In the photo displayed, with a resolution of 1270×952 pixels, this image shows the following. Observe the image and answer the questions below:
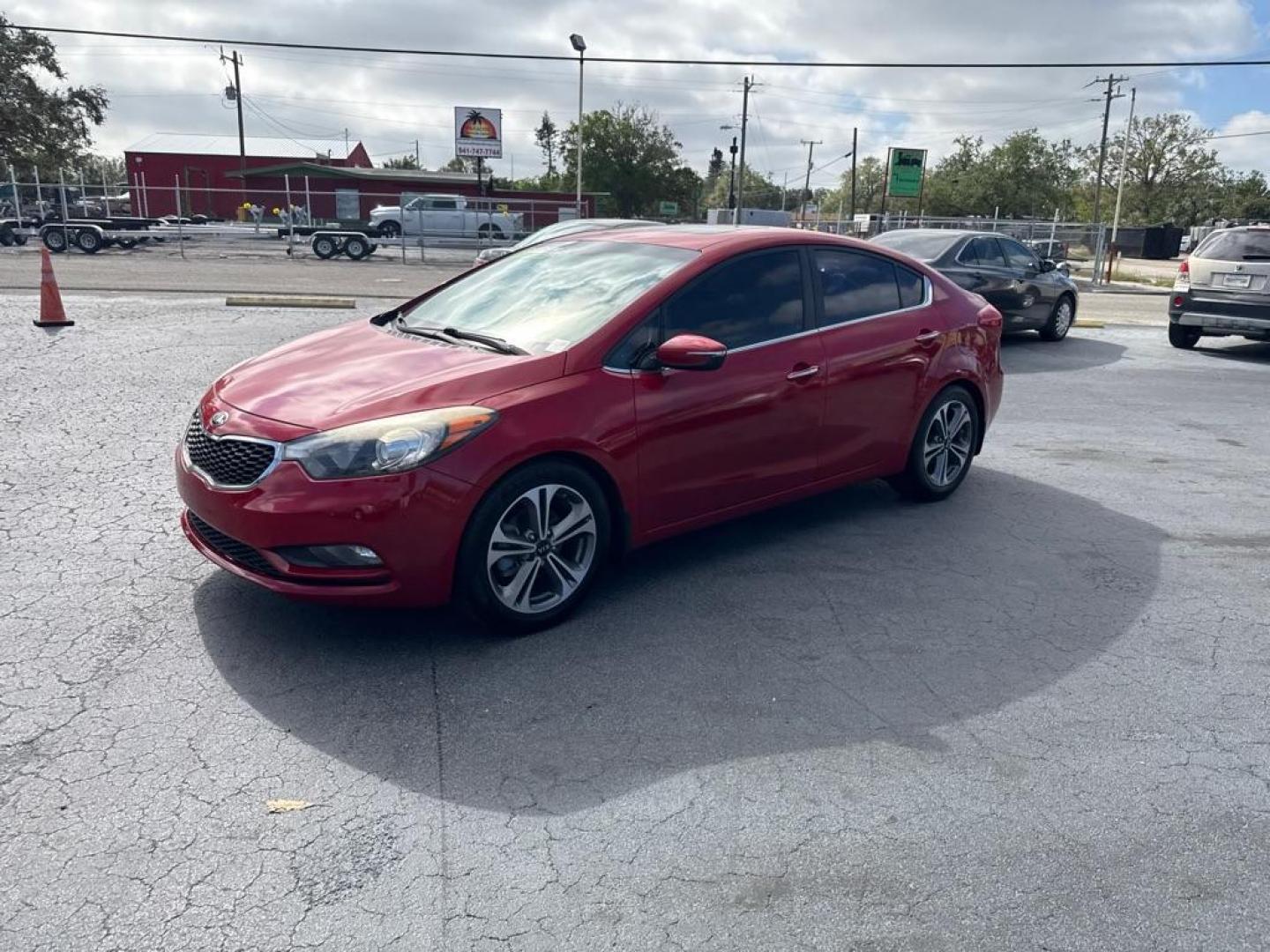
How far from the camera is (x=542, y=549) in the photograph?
4.07 metres

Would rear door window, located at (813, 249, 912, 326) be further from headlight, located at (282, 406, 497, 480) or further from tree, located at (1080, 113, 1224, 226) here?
tree, located at (1080, 113, 1224, 226)

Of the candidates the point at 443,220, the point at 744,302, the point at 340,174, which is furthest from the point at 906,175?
the point at 744,302

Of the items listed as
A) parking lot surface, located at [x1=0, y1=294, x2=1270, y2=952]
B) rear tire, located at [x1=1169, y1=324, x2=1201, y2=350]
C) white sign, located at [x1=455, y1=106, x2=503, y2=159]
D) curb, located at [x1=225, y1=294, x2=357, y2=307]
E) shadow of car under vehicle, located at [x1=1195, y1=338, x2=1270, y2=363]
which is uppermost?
white sign, located at [x1=455, y1=106, x2=503, y2=159]

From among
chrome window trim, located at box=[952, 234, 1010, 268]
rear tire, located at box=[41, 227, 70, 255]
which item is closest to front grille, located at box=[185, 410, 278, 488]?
chrome window trim, located at box=[952, 234, 1010, 268]

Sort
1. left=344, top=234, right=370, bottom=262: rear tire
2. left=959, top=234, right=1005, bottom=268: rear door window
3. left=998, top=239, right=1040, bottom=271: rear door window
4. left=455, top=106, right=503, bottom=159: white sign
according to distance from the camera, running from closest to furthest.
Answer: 1. left=959, top=234, right=1005, bottom=268: rear door window
2. left=998, top=239, right=1040, bottom=271: rear door window
3. left=344, top=234, right=370, bottom=262: rear tire
4. left=455, top=106, right=503, bottom=159: white sign

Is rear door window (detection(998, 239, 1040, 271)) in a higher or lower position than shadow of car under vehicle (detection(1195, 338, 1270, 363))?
higher

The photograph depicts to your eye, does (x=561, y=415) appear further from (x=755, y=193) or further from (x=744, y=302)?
(x=755, y=193)

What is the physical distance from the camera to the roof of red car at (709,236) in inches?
196

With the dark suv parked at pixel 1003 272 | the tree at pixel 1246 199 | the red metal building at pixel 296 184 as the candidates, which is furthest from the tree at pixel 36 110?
the tree at pixel 1246 199

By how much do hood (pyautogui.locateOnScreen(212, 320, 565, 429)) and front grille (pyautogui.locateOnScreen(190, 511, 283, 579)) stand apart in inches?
19.8

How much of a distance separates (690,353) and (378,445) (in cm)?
135

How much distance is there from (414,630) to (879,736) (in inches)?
74.2

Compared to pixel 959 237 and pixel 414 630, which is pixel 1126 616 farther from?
pixel 959 237

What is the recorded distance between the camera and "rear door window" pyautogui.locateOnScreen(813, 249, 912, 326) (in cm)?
527
